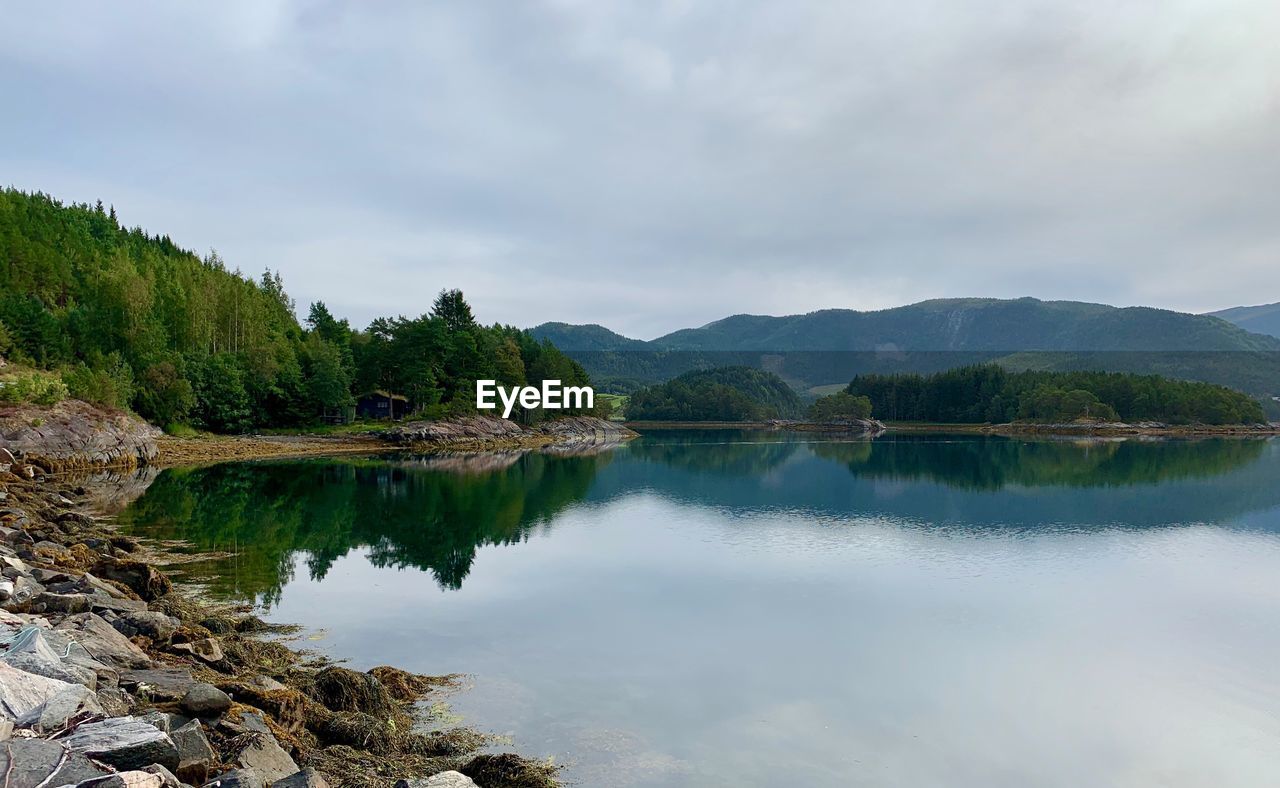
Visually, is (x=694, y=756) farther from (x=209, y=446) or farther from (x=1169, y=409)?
(x=1169, y=409)

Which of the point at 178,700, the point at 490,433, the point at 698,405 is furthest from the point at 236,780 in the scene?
the point at 698,405

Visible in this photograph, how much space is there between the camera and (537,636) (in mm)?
16812

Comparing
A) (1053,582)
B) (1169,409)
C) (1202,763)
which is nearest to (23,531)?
(1202,763)

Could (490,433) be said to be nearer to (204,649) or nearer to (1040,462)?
(1040,462)

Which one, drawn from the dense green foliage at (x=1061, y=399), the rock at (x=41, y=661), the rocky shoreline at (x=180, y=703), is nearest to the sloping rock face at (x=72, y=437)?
the rocky shoreline at (x=180, y=703)

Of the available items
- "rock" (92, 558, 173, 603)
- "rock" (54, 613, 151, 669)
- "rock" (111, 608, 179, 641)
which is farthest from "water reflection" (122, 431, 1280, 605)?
"rock" (54, 613, 151, 669)

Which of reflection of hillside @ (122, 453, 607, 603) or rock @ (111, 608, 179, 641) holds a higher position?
rock @ (111, 608, 179, 641)

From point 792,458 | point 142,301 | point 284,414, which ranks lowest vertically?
point 792,458

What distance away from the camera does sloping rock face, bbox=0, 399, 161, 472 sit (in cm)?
4209

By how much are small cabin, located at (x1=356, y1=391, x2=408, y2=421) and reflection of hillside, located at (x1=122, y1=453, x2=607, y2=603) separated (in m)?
30.3

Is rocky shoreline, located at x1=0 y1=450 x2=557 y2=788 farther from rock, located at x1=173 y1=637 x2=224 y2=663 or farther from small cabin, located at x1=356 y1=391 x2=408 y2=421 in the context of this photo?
small cabin, located at x1=356 y1=391 x2=408 y2=421

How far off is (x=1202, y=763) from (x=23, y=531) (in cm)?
2602

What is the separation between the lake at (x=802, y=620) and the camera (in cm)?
1154

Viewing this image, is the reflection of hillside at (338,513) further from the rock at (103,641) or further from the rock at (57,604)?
the rock at (103,641)
